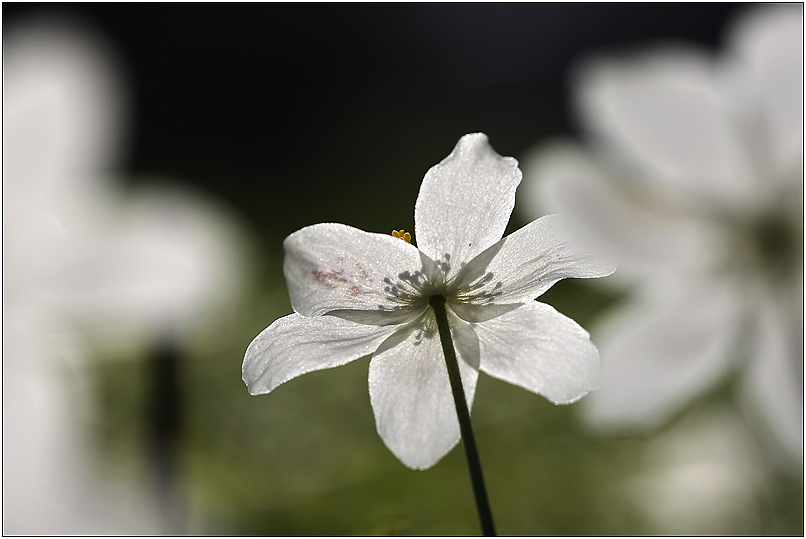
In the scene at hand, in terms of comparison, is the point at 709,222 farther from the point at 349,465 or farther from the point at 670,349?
the point at 349,465

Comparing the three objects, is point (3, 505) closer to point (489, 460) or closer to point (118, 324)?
point (118, 324)

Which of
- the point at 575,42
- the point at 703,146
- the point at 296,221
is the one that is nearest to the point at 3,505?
the point at 703,146

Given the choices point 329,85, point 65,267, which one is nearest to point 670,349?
point 65,267

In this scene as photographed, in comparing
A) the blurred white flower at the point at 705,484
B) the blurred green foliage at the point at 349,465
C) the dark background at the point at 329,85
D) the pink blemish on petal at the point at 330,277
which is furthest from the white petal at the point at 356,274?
the dark background at the point at 329,85

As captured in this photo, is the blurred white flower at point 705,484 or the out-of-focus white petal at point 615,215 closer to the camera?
the out-of-focus white petal at point 615,215

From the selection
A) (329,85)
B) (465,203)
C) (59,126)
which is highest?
(329,85)

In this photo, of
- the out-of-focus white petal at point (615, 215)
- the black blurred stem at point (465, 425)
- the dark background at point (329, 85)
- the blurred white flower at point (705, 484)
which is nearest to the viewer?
the black blurred stem at point (465, 425)

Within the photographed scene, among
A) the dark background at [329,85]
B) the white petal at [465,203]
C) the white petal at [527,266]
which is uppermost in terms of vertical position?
the dark background at [329,85]

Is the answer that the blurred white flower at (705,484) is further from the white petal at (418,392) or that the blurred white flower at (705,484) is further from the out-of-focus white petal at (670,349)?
the white petal at (418,392)

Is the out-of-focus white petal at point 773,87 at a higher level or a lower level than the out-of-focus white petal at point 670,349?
higher
